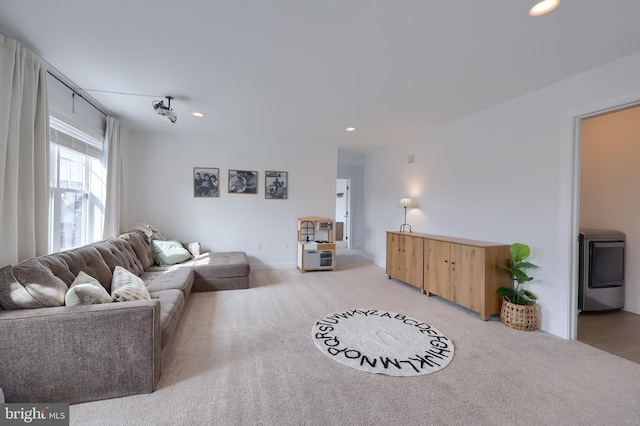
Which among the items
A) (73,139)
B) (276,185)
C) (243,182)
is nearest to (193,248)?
(243,182)

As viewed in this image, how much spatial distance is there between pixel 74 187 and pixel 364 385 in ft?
12.7

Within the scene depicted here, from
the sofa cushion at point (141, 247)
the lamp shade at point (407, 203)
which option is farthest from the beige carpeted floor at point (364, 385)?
the lamp shade at point (407, 203)

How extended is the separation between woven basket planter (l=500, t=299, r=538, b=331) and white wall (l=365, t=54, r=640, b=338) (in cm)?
16

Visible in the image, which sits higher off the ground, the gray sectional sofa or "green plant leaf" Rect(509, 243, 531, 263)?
"green plant leaf" Rect(509, 243, 531, 263)

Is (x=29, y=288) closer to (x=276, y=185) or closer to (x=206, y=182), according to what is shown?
(x=206, y=182)

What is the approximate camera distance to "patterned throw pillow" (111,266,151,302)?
76.2 inches

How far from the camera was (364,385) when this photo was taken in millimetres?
1776

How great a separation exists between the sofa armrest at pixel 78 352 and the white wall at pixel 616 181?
4.86 meters

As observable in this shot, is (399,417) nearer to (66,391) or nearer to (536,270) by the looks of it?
(66,391)

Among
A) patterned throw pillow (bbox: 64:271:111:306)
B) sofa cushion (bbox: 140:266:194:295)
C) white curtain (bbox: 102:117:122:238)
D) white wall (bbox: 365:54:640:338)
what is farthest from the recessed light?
white curtain (bbox: 102:117:122:238)

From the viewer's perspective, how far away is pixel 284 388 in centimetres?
174

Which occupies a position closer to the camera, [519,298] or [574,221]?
[574,221]

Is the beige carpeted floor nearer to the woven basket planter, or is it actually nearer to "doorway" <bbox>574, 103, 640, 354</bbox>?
the woven basket planter

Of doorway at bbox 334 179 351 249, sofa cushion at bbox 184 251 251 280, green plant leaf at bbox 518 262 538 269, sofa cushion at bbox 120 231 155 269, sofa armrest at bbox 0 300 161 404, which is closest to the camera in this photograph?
sofa armrest at bbox 0 300 161 404
